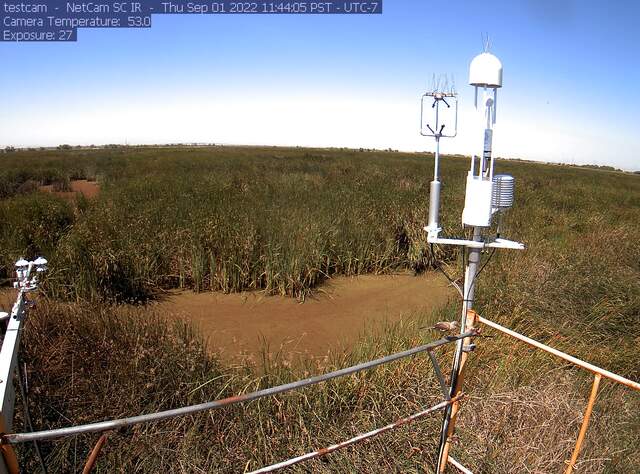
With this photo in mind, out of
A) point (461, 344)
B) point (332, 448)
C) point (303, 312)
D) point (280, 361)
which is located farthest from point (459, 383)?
point (303, 312)

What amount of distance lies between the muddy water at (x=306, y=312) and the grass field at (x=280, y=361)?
12.1 inches

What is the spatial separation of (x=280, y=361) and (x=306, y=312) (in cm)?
210

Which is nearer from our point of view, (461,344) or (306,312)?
(461,344)

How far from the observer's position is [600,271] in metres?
5.42

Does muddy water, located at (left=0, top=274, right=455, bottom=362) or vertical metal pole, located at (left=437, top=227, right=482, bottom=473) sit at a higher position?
vertical metal pole, located at (left=437, top=227, right=482, bottom=473)

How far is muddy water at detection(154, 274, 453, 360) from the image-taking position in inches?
203

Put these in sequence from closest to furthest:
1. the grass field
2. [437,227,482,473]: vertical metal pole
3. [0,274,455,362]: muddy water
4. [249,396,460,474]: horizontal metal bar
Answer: [249,396,460,474]: horizontal metal bar → [437,227,482,473]: vertical metal pole → the grass field → [0,274,455,362]: muddy water

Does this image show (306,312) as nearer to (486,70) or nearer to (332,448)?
(332,448)

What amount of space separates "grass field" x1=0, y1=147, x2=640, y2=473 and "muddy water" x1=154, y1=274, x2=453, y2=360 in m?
0.31

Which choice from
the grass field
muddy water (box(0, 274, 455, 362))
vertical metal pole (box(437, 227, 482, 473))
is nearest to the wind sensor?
vertical metal pole (box(437, 227, 482, 473))

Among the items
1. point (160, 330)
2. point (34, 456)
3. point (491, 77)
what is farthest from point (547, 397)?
point (34, 456)

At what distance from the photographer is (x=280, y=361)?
4.04 meters

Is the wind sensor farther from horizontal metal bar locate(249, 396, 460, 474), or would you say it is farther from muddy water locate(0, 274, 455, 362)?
muddy water locate(0, 274, 455, 362)

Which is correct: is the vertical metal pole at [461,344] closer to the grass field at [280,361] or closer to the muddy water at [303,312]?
the grass field at [280,361]
